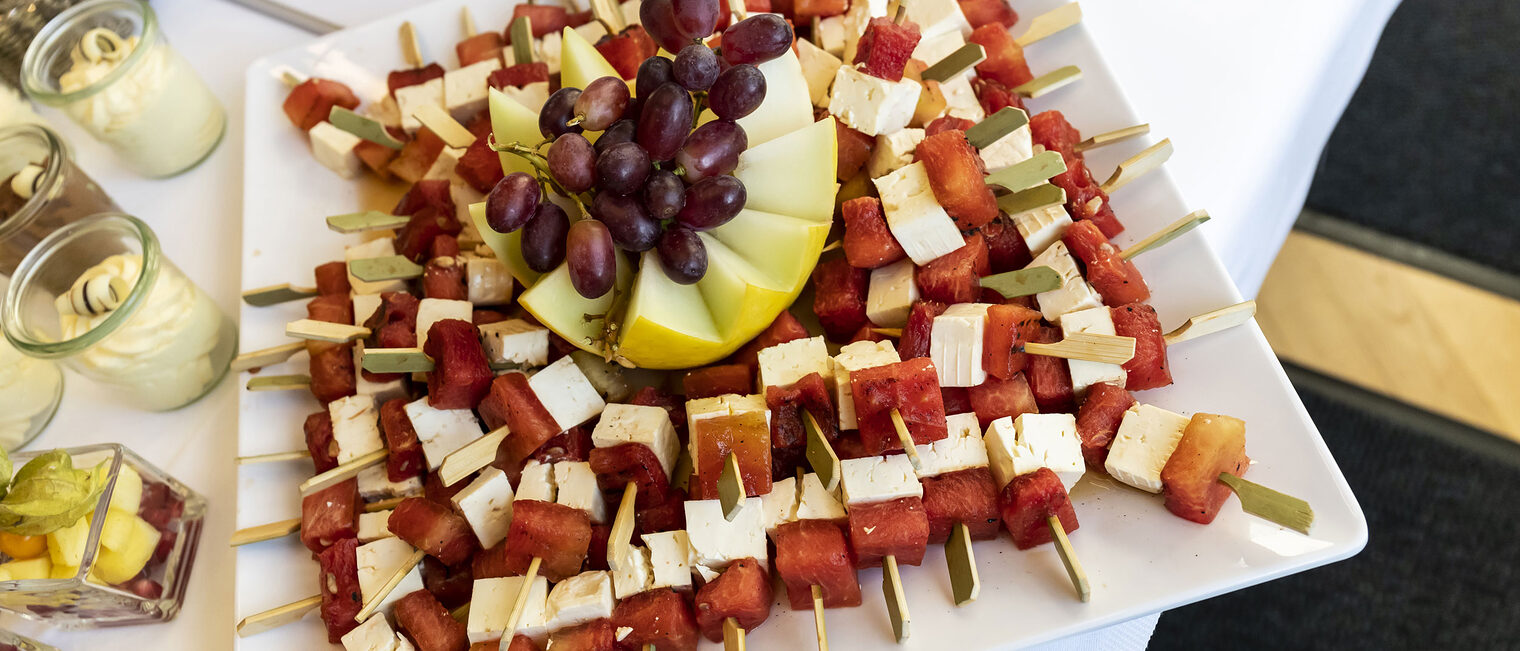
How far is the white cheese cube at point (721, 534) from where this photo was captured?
3.71 ft

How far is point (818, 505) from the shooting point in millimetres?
1164

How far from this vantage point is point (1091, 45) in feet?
4.92

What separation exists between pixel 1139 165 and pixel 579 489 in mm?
908

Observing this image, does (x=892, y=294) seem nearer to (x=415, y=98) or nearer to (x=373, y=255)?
(x=373, y=255)

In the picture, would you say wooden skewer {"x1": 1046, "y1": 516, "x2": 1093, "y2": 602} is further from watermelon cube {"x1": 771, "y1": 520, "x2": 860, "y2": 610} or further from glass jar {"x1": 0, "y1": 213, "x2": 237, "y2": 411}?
glass jar {"x1": 0, "y1": 213, "x2": 237, "y2": 411}

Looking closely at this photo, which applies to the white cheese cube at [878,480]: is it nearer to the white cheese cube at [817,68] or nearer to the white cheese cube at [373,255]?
the white cheese cube at [817,68]

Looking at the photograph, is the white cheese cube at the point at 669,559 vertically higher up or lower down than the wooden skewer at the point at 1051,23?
lower down

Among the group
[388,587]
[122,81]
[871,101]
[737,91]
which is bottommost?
[388,587]

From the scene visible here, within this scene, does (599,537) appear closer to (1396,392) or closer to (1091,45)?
(1091,45)

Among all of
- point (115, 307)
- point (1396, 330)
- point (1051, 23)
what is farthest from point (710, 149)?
point (1396, 330)

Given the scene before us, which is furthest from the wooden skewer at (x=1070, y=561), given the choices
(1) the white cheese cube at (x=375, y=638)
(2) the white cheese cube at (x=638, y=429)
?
(1) the white cheese cube at (x=375, y=638)

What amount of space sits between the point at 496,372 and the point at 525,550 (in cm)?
27

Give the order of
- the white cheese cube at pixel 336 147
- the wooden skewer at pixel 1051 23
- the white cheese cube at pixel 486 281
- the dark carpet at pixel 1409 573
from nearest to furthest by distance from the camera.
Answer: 1. the white cheese cube at pixel 486 281
2. the wooden skewer at pixel 1051 23
3. the white cheese cube at pixel 336 147
4. the dark carpet at pixel 1409 573

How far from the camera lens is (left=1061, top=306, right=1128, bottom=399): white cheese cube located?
119 cm
